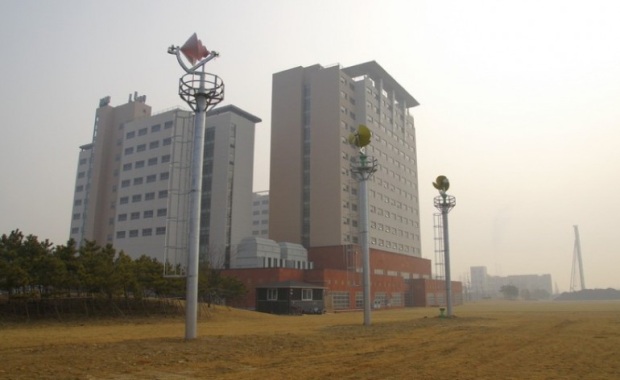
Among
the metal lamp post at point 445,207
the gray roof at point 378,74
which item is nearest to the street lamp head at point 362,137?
the metal lamp post at point 445,207

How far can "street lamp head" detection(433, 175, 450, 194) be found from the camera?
47.2 meters

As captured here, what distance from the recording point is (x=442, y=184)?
4744 cm

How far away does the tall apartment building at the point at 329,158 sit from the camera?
8981 cm

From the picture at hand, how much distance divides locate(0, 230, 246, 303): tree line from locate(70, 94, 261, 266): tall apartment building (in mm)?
38845

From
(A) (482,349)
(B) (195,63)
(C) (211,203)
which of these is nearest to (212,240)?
(C) (211,203)

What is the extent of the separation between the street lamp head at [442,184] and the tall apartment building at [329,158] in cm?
3900

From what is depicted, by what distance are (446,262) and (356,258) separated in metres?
37.6

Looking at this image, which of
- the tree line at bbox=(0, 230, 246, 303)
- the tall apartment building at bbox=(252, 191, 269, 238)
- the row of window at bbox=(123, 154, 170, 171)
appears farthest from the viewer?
the tall apartment building at bbox=(252, 191, 269, 238)

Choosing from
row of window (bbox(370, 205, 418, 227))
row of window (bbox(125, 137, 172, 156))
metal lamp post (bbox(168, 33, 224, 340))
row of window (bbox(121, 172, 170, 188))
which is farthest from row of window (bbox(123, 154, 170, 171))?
metal lamp post (bbox(168, 33, 224, 340))

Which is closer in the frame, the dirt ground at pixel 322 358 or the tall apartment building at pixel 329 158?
the dirt ground at pixel 322 358

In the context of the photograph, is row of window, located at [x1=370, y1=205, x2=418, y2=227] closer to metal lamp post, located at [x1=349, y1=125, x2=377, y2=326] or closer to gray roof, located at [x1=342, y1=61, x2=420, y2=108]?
gray roof, located at [x1=342, y1=61, x2=420, y2=108]

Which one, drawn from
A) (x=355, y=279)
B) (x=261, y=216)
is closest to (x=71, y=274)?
(x=355, y=279)

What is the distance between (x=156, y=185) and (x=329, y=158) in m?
33.5

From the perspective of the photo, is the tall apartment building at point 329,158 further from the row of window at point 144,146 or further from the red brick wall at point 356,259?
the row of window at point 144,146
